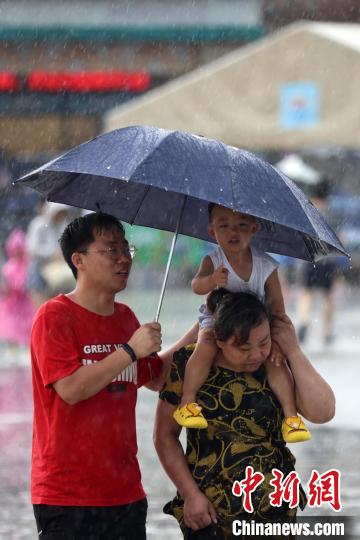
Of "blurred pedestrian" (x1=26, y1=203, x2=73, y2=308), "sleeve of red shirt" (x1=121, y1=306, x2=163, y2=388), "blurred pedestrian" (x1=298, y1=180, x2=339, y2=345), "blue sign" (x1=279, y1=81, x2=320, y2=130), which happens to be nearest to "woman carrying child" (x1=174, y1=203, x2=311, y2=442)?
"sleeve of red shirt" (x1=121, y1=306, x2=163, y2=388)

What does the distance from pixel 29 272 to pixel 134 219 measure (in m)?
10.00

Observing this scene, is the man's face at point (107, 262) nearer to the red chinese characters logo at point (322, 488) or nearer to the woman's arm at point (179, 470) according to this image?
the woman's arm at point (179, 470)

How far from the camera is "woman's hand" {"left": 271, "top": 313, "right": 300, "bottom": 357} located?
13.9ft

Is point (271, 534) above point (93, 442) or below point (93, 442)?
below

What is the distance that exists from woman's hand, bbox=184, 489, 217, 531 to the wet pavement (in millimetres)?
2478

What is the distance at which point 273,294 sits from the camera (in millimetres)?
4629

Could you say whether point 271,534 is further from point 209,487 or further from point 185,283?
point 185,283

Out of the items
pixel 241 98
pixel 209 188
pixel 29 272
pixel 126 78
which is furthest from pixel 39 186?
pixel 126 78

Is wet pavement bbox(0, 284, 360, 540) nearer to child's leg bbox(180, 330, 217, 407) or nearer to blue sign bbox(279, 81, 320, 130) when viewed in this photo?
blue sign bbox(279, 81, 320, 130)

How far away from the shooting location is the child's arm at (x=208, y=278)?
4496mm

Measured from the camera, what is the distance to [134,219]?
4949mm

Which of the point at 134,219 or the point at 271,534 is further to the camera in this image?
the point at 134,219

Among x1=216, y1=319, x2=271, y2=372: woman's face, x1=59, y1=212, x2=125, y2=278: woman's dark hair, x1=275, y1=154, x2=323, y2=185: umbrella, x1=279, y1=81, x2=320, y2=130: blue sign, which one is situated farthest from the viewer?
x1=275, y1=154, x2=323, y2=185: umbrella

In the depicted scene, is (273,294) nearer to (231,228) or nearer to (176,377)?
(231,228)
